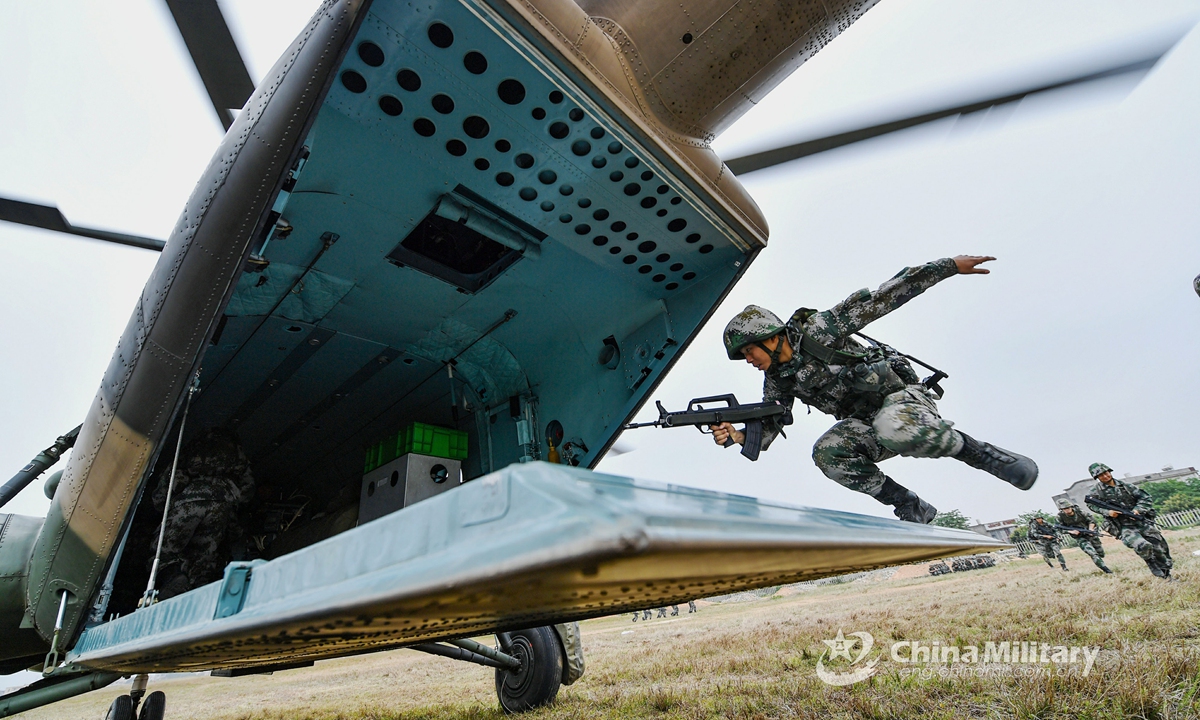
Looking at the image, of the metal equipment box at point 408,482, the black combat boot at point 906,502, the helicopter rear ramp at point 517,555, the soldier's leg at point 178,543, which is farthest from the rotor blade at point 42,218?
the black combat boot at point 906,502

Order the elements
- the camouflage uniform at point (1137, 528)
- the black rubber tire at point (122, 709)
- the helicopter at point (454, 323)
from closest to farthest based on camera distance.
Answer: the helicopter at point (454, 323) → the black rubber tire at point (122, 709) → the camouflage uniform at point (1137, 528)

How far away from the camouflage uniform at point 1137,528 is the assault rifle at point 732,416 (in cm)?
852

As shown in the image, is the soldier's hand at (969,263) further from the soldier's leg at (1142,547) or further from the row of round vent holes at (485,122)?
the soldier's leg at (1142,547)

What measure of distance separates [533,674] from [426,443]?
2.06 meters

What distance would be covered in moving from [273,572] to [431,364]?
10.8 feet

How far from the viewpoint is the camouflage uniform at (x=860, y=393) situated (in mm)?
2990

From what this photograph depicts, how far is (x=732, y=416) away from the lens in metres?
3.57

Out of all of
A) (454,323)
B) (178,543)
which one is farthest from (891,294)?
(178,543)

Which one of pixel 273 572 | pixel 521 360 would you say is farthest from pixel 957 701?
pixel 521 360

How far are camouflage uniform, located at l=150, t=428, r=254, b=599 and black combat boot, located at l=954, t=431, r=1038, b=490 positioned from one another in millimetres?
5335

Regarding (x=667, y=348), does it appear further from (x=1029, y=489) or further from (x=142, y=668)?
(x=142, y=668)

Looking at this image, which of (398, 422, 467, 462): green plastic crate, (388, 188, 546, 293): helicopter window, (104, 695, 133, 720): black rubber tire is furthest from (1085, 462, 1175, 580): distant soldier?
(104, 695, 133, 720): black rubber tire

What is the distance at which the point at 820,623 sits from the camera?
7.43m

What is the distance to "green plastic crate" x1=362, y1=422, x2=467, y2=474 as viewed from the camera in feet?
14.6
